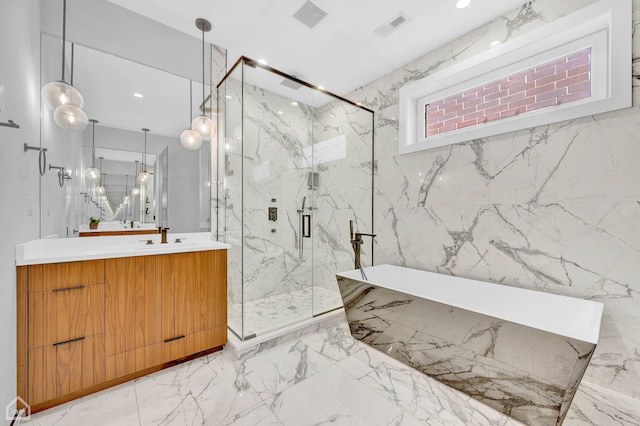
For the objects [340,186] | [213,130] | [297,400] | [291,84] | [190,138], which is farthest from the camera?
[340,186]

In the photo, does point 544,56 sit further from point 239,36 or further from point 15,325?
point 15,325

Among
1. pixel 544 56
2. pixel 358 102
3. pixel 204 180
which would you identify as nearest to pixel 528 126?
pixel 544 56

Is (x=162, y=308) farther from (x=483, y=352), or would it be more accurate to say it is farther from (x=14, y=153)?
(x=483, y=352)

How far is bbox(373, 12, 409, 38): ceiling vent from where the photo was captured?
219cm

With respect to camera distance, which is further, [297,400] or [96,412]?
[297,400]

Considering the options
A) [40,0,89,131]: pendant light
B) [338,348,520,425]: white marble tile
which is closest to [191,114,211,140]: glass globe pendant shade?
[40,0,89,131]: pendant light

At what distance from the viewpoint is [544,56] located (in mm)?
2033

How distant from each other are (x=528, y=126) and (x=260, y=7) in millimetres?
2365

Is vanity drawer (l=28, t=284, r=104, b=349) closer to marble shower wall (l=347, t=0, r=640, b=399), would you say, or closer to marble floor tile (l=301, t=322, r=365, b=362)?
marble floor tile (l=301, t=322, r=365, b=362)

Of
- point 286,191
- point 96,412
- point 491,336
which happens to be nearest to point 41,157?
point 96,412

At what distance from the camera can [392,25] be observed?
7.48 ft

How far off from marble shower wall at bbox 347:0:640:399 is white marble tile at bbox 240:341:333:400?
138cm

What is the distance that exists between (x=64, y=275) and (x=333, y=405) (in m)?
1.76

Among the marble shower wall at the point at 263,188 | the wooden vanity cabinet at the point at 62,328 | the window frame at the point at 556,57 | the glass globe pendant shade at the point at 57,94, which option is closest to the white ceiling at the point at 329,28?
the window frame at the point at 556,57
